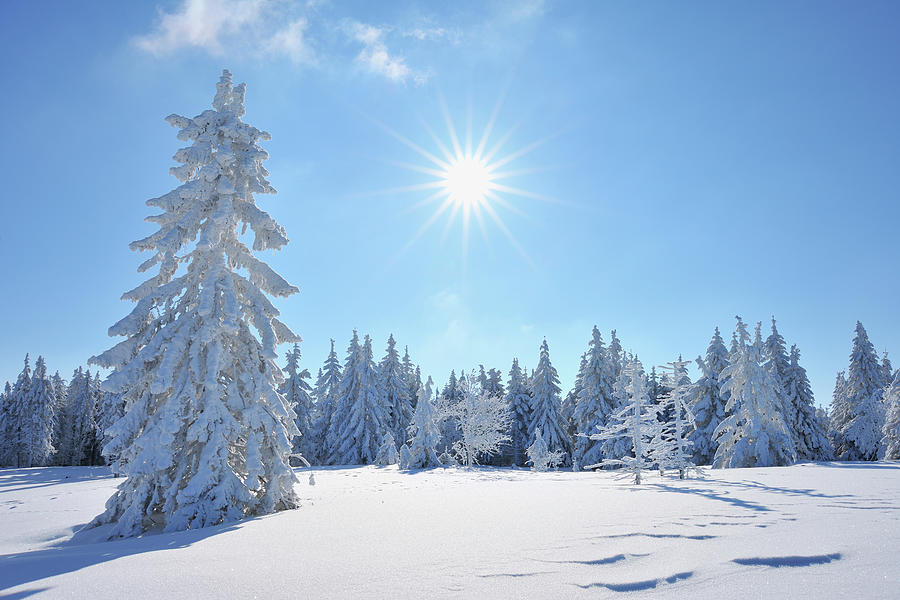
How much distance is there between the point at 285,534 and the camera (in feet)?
18.9

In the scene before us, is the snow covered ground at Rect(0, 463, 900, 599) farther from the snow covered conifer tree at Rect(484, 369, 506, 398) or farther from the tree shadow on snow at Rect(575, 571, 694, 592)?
the snow covered conifer tree at Rect(484, 369, 506, 398)

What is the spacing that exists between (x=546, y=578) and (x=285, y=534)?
12.5ft

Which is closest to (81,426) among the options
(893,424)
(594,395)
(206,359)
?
(594,395)

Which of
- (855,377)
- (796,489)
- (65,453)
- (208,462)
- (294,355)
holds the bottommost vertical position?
(65,453)

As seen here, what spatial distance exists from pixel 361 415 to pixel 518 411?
55.2ft

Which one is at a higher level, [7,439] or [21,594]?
[21,594]

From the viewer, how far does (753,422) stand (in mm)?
26328

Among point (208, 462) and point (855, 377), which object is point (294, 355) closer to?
point (208, 462)

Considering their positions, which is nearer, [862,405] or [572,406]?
[862,405]

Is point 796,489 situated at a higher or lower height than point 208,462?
lower

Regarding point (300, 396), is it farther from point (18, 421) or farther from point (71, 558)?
point (71, 558)

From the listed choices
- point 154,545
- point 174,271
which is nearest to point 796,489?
point 154,545

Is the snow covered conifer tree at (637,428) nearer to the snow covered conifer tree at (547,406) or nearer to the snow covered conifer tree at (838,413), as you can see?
the snow covered conifer tree at (547,406)

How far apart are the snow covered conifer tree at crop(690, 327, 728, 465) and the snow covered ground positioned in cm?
3400
